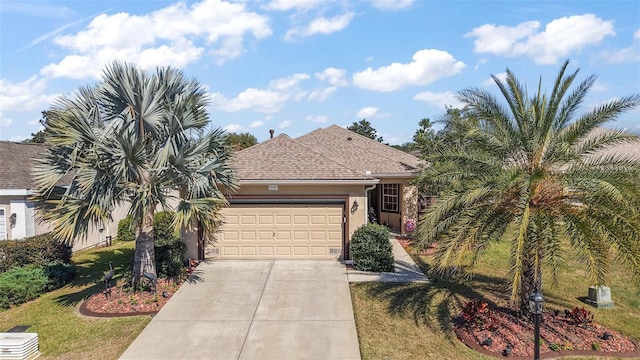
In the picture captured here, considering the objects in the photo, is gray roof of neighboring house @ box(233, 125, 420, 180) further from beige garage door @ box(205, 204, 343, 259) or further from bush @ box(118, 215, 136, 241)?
bush @ box(118, 215, 136, 241)

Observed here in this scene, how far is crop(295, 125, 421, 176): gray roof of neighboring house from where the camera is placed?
17.5 metres

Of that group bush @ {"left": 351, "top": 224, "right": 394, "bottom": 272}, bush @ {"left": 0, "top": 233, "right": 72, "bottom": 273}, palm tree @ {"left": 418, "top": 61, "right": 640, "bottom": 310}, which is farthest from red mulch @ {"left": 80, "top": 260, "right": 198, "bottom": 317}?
palm tree @ {"left": 418, "top": 61, "right": 640, "bottom": 310}

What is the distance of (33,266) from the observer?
39.2 feet

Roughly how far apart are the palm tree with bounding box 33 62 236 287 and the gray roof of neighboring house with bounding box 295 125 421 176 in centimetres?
746

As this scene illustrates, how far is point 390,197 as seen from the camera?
1886 cm

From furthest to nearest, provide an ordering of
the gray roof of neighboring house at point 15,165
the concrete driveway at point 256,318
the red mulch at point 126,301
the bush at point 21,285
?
the gray roof of neighboring house at point 15,165 < the bush at point 21,285 < the red mulch at point 126,301 < the concrete driveway at point 256,318

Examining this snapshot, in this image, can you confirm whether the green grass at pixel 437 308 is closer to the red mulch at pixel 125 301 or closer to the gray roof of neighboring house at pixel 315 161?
the gray roof of neighboring house at pixel 315 161

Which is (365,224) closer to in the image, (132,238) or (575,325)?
(575,325)

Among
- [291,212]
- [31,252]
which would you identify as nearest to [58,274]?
[31,252]

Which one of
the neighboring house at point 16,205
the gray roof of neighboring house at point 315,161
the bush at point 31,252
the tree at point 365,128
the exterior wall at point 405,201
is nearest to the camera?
the bush at point 31,252

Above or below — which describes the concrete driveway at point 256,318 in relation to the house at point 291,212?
below

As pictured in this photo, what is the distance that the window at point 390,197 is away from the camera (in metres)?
18.3

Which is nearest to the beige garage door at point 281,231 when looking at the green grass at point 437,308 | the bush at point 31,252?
the green grass at point 437,308

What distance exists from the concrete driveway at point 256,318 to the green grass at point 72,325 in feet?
1.24
